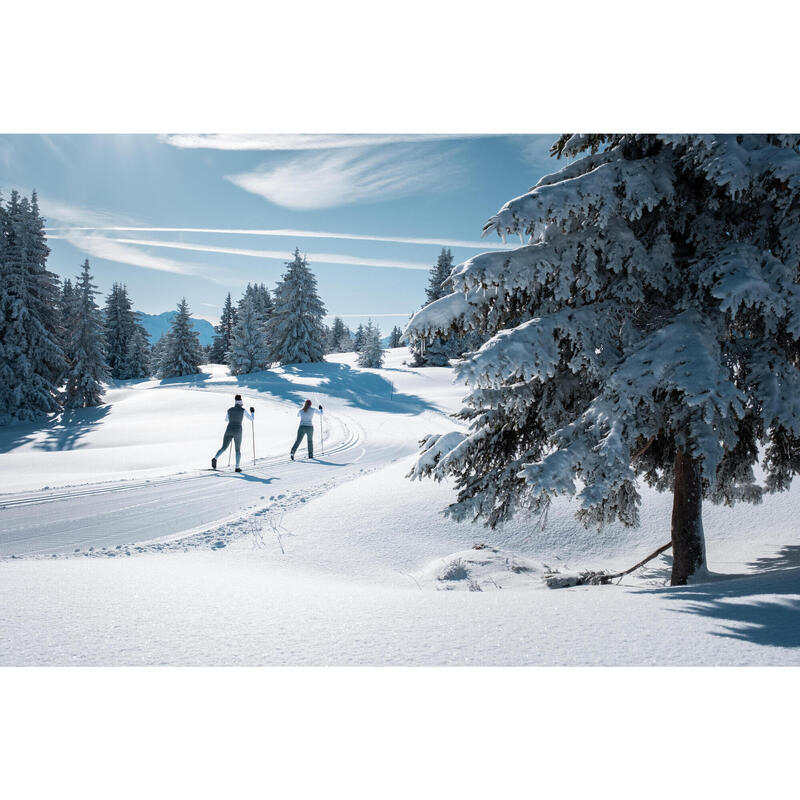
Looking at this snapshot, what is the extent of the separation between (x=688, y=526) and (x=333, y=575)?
3.94 metres

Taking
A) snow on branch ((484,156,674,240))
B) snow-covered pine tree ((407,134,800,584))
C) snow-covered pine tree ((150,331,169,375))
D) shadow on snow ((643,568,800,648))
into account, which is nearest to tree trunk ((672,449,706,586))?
snow-covered pine tree ((407,134,800,584))

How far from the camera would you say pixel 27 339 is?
17969mm

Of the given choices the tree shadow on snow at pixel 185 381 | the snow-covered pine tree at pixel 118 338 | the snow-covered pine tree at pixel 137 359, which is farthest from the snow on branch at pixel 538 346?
the snow-covered pine tree at pixel 137 359

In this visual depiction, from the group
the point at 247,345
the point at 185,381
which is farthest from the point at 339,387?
the point at 247,345

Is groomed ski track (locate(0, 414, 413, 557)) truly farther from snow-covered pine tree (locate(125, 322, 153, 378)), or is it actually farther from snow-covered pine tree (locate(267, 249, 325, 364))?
snow-covered pine tree (locate(267, 249, 325, 364))

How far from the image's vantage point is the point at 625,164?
4207 mm

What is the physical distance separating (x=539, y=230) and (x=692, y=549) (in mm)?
3756

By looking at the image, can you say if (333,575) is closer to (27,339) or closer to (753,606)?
(753,606)

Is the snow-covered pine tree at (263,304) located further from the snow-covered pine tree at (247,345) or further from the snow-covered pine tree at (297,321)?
the snow-covered pine tree at (247,345)

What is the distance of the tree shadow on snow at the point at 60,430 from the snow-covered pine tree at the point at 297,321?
64.6ft

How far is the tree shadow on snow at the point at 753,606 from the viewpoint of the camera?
2701 millimetres

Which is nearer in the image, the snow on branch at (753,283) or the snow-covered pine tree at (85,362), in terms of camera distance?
the snow on branch at (753,283)

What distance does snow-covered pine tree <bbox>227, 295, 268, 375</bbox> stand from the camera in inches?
1601
